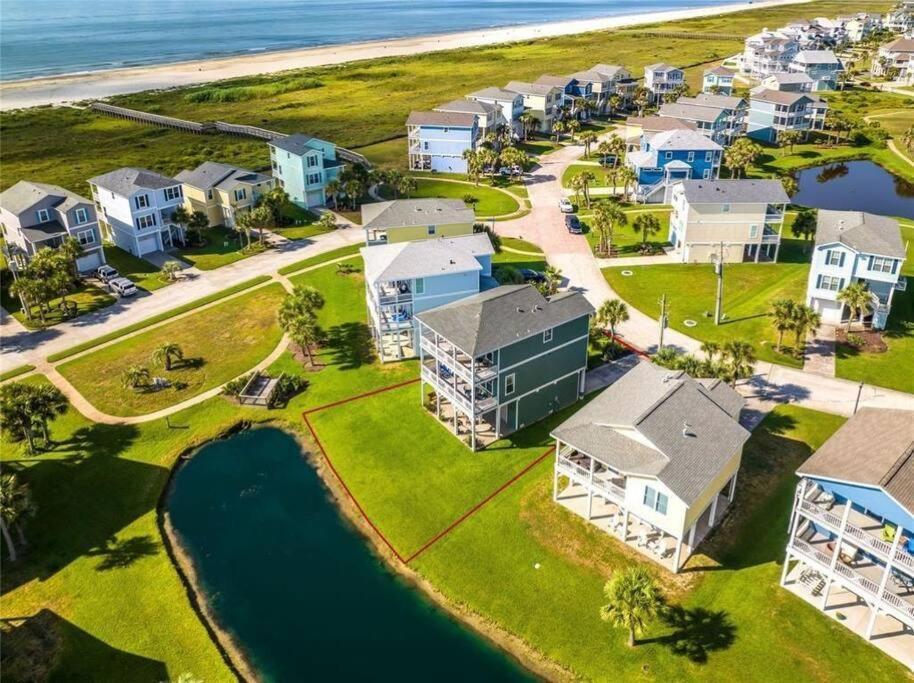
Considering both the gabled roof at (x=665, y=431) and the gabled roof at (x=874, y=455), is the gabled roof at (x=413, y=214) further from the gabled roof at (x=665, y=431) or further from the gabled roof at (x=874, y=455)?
the gabled roof at (x=874, y=455)

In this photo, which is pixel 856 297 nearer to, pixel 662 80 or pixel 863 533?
pixel 863 533

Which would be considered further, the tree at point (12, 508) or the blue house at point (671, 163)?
the blue house at point (671, 163)

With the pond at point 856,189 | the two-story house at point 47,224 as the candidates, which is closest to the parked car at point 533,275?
the two-story house at point 47,224

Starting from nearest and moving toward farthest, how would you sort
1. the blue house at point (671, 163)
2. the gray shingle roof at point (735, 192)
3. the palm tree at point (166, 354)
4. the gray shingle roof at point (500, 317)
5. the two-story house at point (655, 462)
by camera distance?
the two-story house at point (655, 462) < the gray shingle roof at point (500, 317) < the palm tree at point (166, 354) < the gray shingle roof at point (735, 192) < the blue house at point (671, 163)

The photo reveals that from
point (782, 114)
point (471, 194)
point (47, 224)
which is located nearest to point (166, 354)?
point (47, 224)

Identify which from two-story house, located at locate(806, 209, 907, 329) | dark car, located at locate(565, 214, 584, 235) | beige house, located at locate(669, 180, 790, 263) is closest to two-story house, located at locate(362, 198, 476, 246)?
dark car, located at locate(565, 214, 584, 235)
